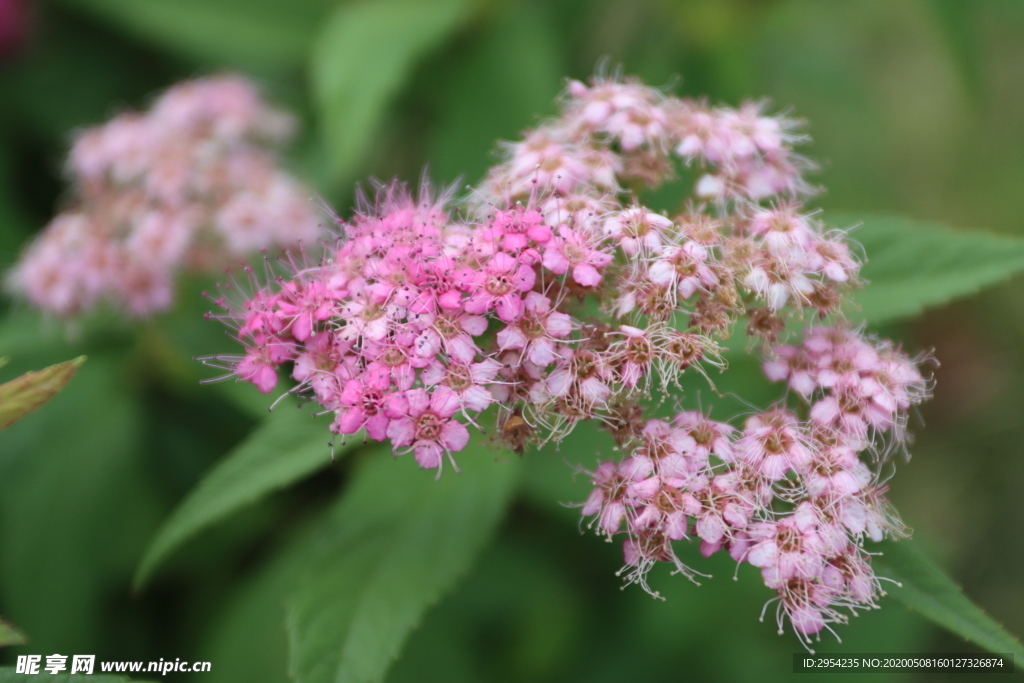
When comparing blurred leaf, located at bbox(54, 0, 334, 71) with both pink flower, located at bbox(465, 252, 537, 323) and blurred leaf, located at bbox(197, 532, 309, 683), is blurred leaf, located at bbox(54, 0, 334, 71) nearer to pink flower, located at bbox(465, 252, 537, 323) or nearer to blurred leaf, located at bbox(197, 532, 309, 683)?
blurred leaf, located at bbox(197, 532, 309, 683)

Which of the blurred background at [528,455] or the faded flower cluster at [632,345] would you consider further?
the blurred background at [528,455]

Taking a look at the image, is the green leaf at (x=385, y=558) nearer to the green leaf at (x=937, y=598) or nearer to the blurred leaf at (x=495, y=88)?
the green leaf at (x=937, y=598)

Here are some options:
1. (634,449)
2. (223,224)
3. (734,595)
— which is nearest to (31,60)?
(223,224)

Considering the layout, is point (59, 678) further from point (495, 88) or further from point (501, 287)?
point (495, 88)

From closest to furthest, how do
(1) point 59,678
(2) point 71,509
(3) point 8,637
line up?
(3) point 8,637 < (1) point 59,678 < (2) point 71,509

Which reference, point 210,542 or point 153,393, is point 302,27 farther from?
point 210,542

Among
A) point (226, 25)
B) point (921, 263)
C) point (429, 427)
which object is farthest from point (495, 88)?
point (429, 427)

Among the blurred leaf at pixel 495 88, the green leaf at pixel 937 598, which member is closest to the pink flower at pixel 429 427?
the green leaf at pixel 937 598
